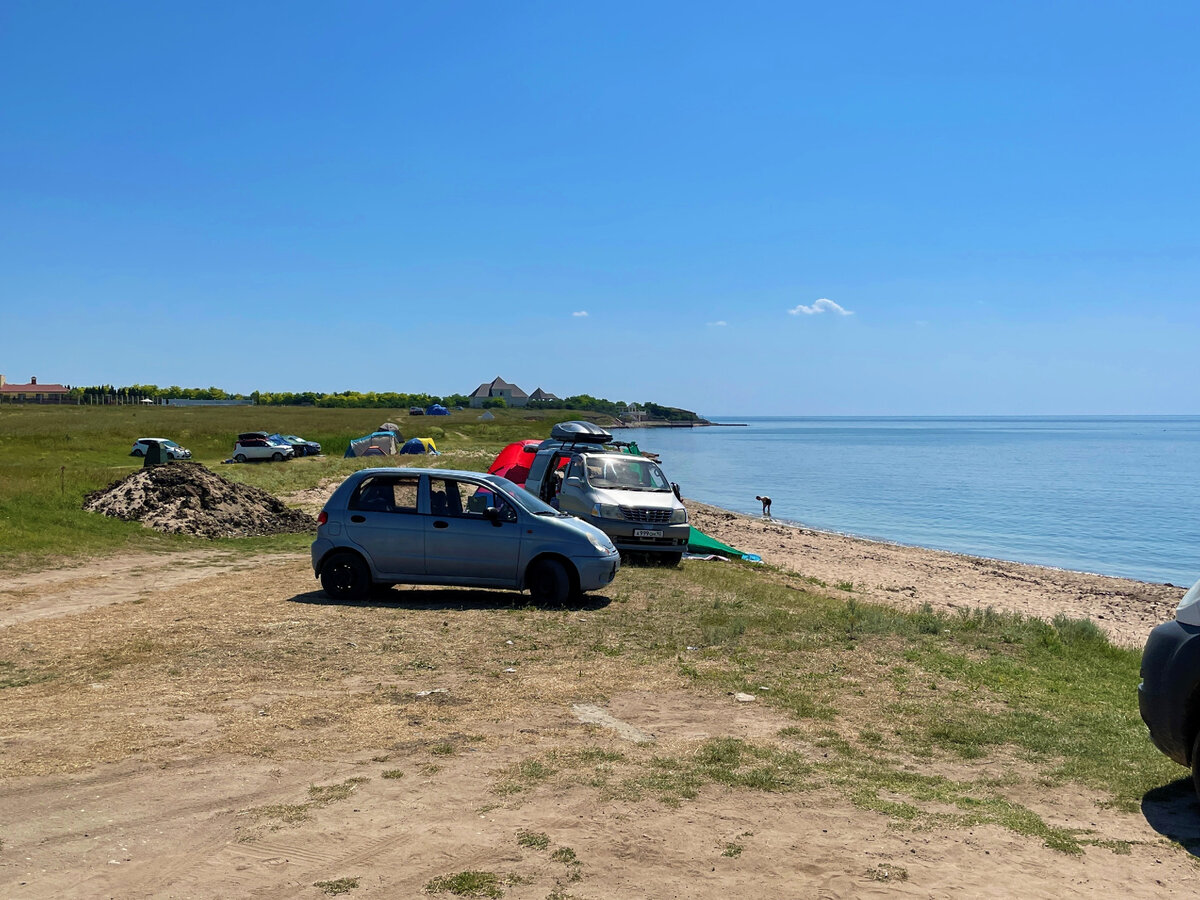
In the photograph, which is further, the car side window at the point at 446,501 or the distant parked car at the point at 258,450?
the distant parked car at the point at 258,450

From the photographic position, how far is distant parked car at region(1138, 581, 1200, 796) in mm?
5406

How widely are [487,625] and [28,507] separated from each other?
13730 millimetres

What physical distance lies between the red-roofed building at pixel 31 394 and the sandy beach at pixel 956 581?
169 m

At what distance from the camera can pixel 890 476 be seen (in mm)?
77500

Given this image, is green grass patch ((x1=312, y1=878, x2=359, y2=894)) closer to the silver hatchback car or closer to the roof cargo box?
the silver hatchback car

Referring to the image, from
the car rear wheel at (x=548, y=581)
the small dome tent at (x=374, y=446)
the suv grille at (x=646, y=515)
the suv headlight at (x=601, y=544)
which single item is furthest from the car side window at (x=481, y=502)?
the small dome tent at (x=374, y=446)

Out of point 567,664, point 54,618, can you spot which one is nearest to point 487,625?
point 567,664

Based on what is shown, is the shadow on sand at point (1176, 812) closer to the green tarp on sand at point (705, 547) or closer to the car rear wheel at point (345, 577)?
the car rear wheel at point (345, 577)

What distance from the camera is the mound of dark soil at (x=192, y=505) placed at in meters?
21.1

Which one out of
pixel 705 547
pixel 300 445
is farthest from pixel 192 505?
pixel 300 445

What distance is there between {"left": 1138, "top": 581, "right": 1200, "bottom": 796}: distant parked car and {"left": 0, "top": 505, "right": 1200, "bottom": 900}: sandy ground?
438 millimetres

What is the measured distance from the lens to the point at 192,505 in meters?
21.8

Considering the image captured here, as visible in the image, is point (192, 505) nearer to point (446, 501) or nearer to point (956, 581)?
point (446, 501)

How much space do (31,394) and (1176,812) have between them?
8198 inches
